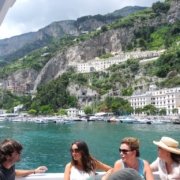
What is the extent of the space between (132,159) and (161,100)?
315ft

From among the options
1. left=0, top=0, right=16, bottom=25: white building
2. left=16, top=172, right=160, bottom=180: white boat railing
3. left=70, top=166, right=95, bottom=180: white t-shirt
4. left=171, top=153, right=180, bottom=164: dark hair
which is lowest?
left=16, top=172, right=160, bottom=180: white boat railing

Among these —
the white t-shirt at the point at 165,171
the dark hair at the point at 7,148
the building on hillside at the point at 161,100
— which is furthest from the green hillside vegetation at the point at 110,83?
the dark hair at the point at 7,148

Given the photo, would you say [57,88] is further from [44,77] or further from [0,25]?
[0,25]

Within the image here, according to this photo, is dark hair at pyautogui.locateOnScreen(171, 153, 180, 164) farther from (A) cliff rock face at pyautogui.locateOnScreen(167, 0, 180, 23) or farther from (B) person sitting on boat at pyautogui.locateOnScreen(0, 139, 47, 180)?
(A) cliff rock face at pyautogui.locateOnScreen(167, 0, 180, 23)

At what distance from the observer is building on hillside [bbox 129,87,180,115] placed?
3661 inches

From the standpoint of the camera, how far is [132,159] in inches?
159

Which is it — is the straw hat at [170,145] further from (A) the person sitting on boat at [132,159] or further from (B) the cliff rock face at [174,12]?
(B) the cliff rock face at [174,12]

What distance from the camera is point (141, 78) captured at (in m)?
115

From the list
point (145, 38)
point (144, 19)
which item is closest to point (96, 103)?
point (145, 38)

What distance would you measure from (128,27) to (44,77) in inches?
1664

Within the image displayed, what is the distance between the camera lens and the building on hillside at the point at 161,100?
93.0m

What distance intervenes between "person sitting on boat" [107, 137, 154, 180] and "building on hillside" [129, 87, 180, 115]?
291ft

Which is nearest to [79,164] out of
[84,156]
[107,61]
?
[84,156]

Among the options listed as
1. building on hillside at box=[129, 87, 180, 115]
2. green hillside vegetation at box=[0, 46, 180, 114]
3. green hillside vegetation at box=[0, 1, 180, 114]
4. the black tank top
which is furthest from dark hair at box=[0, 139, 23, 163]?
green hillside vegetation at box=[0, 46, 180, 114]
